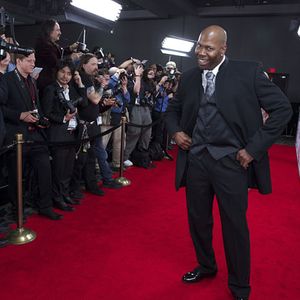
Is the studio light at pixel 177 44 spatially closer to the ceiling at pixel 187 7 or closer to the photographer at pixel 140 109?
the ceiling at pixel 187 7

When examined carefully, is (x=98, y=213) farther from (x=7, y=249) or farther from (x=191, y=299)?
(x=191, y=299)

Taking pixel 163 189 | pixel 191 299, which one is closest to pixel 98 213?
pixel 163 189

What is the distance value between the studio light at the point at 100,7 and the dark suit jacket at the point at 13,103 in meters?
2.56

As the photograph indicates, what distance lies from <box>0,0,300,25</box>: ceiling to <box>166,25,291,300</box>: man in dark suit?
29.9 feet

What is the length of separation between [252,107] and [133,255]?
5.18 ft

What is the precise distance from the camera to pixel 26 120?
3.06 m

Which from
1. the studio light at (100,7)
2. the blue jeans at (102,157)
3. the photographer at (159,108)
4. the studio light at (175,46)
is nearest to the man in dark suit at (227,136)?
the blue jeans at (102,157)

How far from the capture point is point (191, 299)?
229 cm

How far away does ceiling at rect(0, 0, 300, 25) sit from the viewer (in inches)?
429

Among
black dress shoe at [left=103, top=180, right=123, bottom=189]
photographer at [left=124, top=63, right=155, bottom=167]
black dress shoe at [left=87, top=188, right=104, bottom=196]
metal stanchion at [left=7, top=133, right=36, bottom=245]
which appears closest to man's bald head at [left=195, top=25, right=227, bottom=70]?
metal stanchion at [left=7, top=133, right=36, bottom=245]

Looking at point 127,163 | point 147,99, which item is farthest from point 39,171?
point 147,99

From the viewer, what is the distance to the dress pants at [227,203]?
6.69 ft

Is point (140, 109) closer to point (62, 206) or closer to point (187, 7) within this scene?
point (62, 206)

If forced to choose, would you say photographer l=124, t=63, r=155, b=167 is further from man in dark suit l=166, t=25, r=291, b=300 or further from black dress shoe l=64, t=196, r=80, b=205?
man in dark suit l=166, t=25, r=291, b=300
